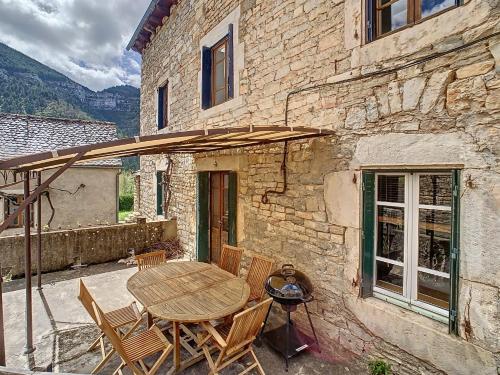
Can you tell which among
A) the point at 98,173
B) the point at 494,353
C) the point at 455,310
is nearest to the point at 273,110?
the point at 455,310

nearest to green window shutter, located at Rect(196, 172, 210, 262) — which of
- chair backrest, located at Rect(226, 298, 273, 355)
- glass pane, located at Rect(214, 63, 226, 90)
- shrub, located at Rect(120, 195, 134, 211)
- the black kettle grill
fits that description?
glass pane, located at Rect(214, 63, 226, 90)

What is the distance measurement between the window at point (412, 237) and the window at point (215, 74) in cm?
384

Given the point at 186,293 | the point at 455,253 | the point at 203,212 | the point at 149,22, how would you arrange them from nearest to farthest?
1. the point at 455,253
2. the point at 186,293
3. the point at 203,212
4. the point at 149,22

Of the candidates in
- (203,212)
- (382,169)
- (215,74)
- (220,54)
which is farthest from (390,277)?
(220,54)

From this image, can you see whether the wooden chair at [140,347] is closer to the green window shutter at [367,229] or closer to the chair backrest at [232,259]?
the chair backrest at [232,259]

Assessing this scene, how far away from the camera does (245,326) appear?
2.57m

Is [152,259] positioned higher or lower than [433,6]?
lower

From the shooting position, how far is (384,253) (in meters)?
3.01

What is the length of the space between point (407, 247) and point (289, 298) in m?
1.38

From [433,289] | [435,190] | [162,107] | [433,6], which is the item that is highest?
[162,107]

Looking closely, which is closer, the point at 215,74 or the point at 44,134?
the point at 215,74

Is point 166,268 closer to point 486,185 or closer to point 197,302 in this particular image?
point 197,302

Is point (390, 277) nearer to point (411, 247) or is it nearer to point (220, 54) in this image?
point (411, 247)

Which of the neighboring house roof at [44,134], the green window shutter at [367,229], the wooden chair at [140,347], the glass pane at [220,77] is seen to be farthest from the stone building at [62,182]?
the green window shutter at [367,229]
